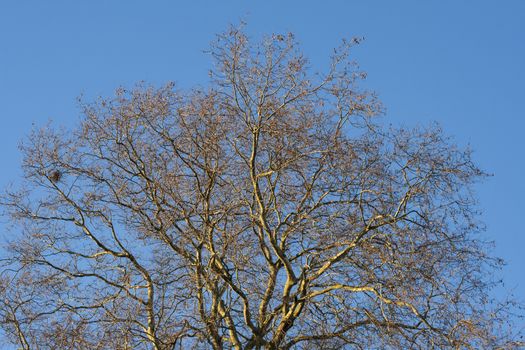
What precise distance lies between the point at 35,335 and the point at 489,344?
22.8 ft

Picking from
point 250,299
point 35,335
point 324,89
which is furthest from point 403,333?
point 35,335

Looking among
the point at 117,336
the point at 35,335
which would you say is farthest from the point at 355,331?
the point at 35,335

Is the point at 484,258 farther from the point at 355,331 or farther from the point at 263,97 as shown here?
the point at 263,97

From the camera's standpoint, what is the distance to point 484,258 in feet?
65.7

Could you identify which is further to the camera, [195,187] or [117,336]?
[195,187]

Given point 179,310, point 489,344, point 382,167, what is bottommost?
point 489,344

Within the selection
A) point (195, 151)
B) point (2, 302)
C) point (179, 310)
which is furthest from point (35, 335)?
point (195, 151)

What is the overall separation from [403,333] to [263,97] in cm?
423

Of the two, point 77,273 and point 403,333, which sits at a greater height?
point 77,273

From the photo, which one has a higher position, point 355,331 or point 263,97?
point 263,97

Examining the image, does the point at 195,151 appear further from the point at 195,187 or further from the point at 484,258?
the point at 484,258

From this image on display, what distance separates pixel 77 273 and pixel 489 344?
260 inches

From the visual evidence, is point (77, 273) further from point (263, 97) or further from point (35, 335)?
point (263, 97)

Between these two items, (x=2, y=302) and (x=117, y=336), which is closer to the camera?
(x=117, y=336)
